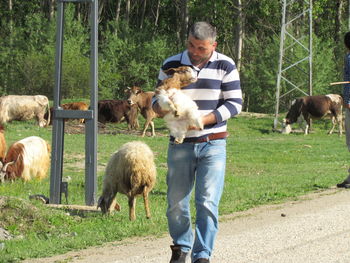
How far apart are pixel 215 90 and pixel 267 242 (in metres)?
2.95

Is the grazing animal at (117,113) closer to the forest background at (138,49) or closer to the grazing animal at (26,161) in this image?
the forest background at (138,49)

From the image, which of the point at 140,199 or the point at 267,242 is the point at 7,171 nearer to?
the point at 140,199

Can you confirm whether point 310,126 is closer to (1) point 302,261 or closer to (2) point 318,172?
(2) point 318,172

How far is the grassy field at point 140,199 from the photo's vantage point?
33.6ft

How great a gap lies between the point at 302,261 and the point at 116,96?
4674 centimetres

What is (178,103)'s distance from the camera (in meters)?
6.98

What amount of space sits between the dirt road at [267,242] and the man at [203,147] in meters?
1.13

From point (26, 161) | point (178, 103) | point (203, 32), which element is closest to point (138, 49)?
point (26, 161)

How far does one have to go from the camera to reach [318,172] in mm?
20094

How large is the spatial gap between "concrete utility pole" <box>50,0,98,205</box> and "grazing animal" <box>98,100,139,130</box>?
76.8 ft

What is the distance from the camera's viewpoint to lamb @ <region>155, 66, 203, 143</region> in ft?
22.9

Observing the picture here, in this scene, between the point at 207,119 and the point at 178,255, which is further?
the point at 178,255

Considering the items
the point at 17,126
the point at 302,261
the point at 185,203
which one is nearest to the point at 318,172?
the point at 302,261

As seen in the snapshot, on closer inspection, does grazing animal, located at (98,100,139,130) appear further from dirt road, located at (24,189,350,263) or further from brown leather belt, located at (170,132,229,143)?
brown leather belt, located at (170,132,229,143)
